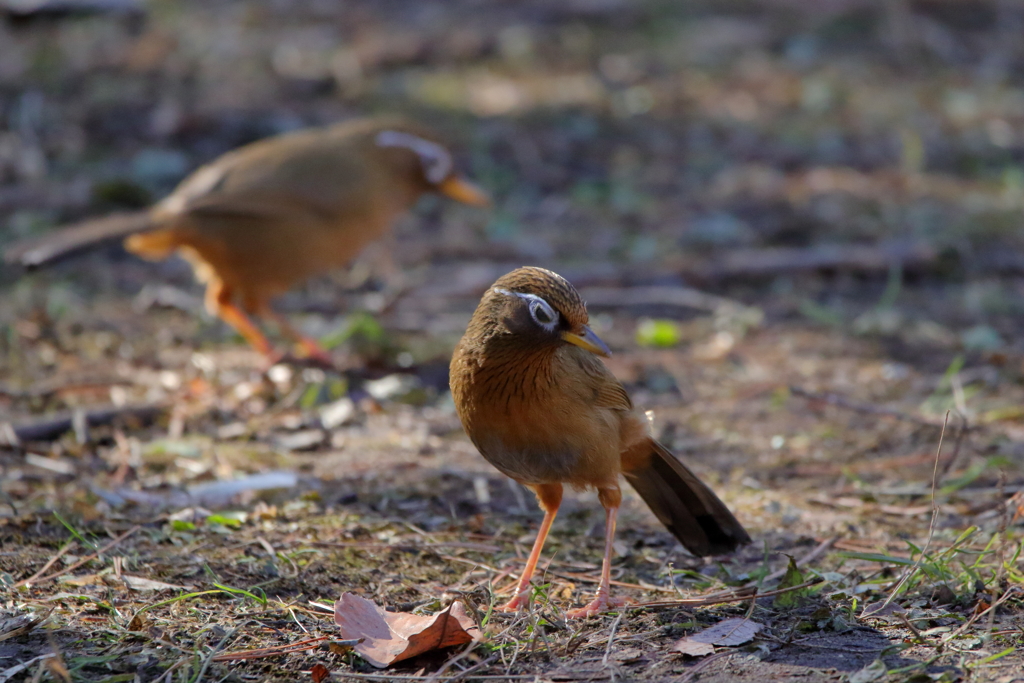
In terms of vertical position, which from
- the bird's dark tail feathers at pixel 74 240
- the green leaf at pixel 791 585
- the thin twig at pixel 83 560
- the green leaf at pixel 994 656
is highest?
the bird's dark tail feathers at pixel 74 240

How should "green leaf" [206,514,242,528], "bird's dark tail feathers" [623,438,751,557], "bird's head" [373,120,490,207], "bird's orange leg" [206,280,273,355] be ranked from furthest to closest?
"bird's head" [373,120,490,207]
"bird's orange leg" [206,280,273,355]
"green leaf" [206,514,242,528]
"bird's dark tail feathers" [623,438,751,557]

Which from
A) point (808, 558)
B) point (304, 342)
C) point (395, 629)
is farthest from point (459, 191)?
point (395, 629)

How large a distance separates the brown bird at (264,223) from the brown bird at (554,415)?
9.39 ft

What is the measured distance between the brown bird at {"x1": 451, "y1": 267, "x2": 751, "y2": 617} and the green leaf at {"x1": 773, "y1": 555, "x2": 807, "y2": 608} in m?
0.33

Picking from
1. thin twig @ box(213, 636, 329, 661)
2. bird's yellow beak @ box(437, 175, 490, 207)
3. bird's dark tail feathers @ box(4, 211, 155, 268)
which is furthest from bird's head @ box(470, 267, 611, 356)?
bird's yellow beak @ box(437, 175, 490, 207)

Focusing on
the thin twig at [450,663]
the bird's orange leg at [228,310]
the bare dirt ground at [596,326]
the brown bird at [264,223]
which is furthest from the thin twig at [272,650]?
the bird's orange leg at [228,310]

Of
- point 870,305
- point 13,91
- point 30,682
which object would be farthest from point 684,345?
point 13,91

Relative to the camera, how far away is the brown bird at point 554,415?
362 cm

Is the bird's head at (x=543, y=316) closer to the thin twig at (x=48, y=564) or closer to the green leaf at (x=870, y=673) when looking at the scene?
→ the green leaf at (x=870, y=673)

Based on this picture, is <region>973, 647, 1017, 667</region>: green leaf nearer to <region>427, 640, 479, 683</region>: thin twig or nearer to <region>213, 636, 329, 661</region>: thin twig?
<region>427, 640, 479, 683</region>: thin twig

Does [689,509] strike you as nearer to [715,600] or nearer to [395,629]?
[715,600]

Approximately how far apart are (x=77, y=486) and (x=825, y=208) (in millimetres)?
6162

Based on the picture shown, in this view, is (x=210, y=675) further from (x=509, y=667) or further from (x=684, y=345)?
(x=684, y=345)

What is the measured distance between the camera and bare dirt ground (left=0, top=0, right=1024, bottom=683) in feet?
11.4
